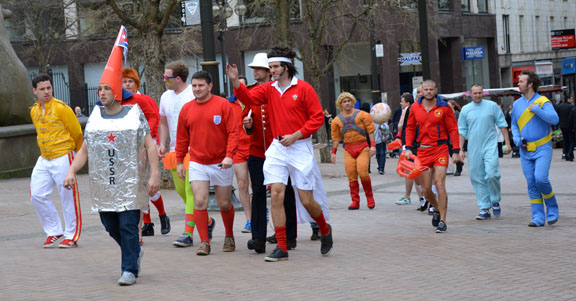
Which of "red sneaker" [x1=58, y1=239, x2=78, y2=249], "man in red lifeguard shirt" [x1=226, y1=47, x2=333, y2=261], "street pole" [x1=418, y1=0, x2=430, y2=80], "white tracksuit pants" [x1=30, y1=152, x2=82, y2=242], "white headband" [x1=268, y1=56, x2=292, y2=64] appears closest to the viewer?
"man in red lifeguard shirt" [x1=226, y1=47, x2=333, y2=261]

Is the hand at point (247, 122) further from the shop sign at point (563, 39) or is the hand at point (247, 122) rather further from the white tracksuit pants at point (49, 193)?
the shop sign at point (563, 39)

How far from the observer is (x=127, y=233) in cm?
766

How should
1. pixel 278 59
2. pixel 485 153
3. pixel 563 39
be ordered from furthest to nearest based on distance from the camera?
1. pixel 563 39
2. pixel 485 153
3. pixel 278 59

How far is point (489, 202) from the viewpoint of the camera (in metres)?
12.4

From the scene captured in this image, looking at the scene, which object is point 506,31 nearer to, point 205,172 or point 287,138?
point 205,172

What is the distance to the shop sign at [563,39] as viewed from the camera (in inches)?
2176

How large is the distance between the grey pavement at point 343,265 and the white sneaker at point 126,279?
0.07 meters

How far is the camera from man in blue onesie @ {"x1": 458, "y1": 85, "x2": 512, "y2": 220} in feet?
40.7

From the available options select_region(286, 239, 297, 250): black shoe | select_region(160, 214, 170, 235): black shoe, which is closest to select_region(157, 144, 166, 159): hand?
select_region(160, 214, 170, 235): black shoe

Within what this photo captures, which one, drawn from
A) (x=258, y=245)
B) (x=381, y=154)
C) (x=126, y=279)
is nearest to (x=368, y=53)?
(x=381, y=154)

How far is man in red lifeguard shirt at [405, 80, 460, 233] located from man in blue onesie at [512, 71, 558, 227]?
0.87m

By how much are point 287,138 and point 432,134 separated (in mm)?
3202

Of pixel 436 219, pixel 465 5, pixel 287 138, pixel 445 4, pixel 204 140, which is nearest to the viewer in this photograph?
pixel 287 138

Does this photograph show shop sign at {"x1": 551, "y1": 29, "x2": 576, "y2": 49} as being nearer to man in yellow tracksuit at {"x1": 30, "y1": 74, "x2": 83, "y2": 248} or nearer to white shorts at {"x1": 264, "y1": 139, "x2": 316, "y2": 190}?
man in yellow tracksuit at {"x1": 30, "y1": 74, "x2": 83, "y2": 248}
